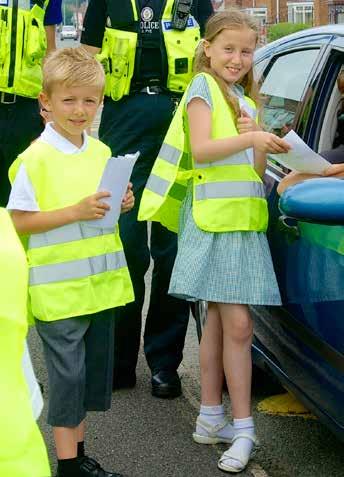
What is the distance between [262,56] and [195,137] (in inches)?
48.3

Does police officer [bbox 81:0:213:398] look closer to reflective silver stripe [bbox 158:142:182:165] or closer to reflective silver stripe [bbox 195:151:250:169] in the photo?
reflective silver stripe [bbox 158:142:182:165]

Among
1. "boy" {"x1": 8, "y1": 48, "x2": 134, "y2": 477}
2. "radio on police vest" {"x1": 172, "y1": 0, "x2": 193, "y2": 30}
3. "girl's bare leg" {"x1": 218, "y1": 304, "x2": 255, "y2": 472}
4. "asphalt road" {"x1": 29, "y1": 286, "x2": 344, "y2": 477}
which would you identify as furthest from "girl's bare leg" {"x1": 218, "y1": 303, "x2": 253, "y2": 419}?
"radio on police vest" {"x1": 172, "y1": 0, "x2": 193, "y2": 30}

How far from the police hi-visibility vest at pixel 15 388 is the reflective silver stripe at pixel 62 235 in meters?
1.81

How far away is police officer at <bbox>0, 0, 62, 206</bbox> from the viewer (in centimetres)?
472

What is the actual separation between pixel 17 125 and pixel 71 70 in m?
1.29

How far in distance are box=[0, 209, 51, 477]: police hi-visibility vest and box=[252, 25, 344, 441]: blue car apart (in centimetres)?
161

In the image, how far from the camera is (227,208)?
156 inches

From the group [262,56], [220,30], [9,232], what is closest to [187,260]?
[220,30]

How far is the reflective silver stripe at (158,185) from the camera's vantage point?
4.13m

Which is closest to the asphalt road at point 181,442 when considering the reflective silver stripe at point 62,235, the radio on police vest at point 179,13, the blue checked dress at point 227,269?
the blue checked dress at point 227,269

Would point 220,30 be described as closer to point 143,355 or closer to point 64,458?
point 64,458

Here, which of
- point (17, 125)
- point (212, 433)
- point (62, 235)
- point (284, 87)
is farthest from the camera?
point (17, 125)

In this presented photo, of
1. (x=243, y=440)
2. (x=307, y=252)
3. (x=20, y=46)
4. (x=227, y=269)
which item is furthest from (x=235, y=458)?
(x=20, y=46)

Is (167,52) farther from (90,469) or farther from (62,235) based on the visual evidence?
(90,469)
